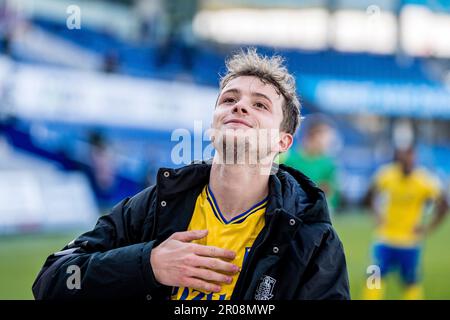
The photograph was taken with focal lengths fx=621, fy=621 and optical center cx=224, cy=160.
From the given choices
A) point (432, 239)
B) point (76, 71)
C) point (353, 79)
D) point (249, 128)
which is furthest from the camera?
point (353, 79)

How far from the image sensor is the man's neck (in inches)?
98.3

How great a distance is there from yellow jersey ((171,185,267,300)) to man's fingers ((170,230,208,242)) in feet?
0.53

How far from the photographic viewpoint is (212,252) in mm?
2203

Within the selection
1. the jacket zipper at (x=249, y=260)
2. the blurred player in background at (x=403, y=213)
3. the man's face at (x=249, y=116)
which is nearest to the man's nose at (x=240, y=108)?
the man's face at (x=249, y=116)

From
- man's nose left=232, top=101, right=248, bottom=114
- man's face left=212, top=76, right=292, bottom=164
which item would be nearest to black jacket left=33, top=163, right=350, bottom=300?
man's face left=212, top=76, right=292, bottom=164

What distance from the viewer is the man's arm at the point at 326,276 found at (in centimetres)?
216

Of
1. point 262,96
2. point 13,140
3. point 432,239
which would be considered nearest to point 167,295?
point 262,96

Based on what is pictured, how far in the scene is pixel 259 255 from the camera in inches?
89.1

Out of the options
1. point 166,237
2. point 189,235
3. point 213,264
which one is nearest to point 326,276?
point 213,264

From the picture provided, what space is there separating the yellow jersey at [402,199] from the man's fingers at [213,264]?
558 centimetres

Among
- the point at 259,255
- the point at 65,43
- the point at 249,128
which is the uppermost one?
the point at 65,43

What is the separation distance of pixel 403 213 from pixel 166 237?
5.81 m

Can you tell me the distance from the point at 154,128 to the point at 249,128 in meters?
15.4

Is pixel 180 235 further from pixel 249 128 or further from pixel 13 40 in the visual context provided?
pixel 13 40
